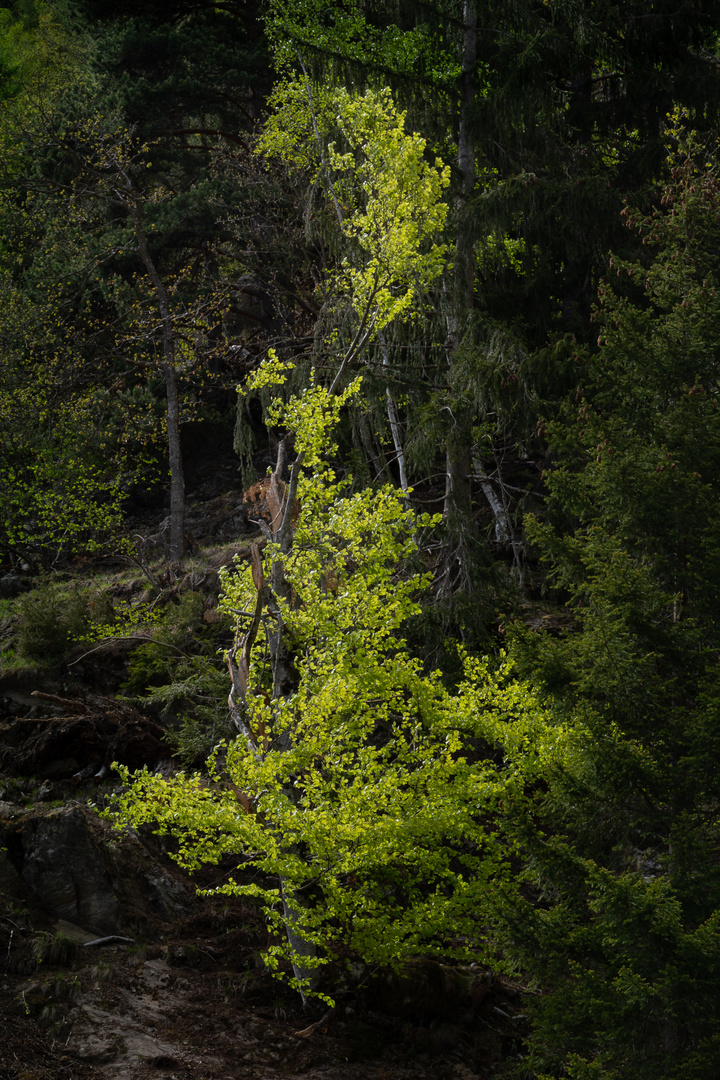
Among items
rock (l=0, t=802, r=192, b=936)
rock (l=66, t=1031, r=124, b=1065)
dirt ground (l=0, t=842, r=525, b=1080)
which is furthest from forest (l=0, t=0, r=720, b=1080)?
rock (l=66, t=1031, r=124, b=1065)

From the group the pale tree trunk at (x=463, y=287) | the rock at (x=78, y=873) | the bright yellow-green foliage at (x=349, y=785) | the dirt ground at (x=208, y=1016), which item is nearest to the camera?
the dirt ground at (x=208, y=1016)

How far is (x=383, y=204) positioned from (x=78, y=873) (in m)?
7.53

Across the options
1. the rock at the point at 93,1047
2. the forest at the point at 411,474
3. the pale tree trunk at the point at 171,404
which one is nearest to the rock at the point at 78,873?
the forest at the point at 411,474

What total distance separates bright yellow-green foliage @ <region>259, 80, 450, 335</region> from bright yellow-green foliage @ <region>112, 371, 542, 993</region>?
150cm

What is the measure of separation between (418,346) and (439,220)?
7.09ft

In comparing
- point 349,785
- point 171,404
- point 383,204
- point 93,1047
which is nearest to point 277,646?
point 349,785

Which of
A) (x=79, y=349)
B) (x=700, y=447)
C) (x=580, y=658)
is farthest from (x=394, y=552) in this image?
(x=79, y=349)

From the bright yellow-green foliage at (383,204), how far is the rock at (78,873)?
6038mm

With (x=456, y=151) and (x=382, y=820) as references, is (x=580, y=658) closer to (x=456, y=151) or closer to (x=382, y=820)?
(x=382, y=820)

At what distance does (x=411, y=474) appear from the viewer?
43.5 feet

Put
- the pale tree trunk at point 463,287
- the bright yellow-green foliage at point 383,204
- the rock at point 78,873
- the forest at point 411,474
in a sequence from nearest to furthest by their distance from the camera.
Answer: the forest at point 411,474 < the rock at point 78,873 < the bright yellow-green foliage at point 383,204 < the pale tree trunk at point 463,287

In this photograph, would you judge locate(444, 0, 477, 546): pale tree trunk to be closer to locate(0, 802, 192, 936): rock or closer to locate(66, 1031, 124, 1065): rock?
locate(0, 802, 192, 936): rock

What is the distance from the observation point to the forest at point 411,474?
6.50m

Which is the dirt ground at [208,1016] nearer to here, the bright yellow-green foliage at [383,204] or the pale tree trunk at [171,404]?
the bright yellow-green foliage at [383,204]
